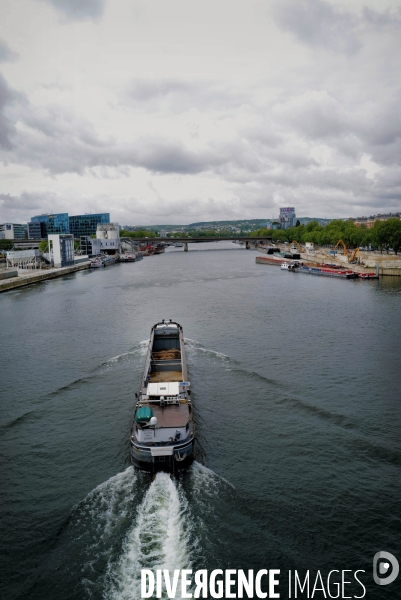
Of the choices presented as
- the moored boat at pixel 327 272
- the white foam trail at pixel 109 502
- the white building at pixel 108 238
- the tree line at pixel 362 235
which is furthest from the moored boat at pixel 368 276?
the white building at pixel 108 238

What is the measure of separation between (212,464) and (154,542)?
16.1ft

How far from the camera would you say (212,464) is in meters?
18.0

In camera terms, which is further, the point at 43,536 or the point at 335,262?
the point at 335,262

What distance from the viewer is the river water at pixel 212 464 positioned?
13.1 metres

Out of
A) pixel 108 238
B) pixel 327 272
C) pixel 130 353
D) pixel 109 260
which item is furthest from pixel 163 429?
pixel 108 238

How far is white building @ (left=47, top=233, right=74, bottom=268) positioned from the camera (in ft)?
342

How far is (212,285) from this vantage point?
75.8 metres

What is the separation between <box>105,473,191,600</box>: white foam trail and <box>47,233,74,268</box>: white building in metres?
95.4

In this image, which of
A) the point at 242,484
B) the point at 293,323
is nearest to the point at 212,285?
the point at 293,323

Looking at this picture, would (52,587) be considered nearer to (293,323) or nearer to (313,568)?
(313,568)

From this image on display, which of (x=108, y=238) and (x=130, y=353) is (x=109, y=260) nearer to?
(x=108, y=238)

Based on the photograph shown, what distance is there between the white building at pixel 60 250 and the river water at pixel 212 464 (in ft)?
222

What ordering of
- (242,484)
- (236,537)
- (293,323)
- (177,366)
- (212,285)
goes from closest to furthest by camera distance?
(236,537), (242,484), (177,366), (293,323), (212,285)

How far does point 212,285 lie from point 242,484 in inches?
2364
